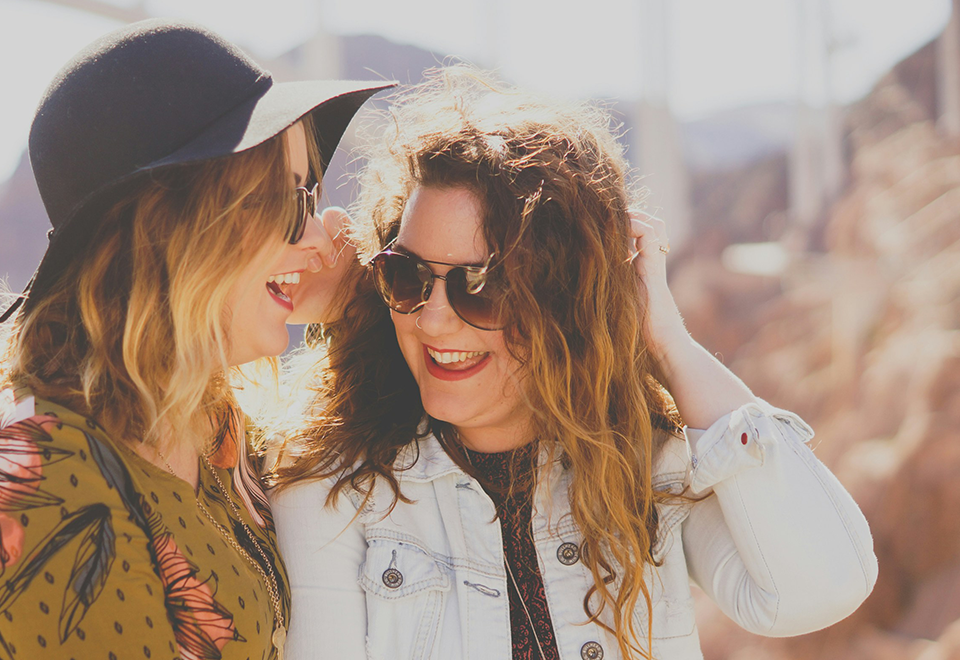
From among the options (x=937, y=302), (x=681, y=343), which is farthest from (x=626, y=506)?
(x=937, y=302)

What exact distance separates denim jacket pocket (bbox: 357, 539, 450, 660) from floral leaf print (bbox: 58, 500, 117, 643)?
2.08 ft

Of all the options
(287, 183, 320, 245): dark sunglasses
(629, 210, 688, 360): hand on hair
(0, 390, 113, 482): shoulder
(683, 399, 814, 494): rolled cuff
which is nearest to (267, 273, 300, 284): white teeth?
(287, 183, 320, 245): dark sunglasses

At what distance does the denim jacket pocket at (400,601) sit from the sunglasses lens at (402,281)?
531 mm

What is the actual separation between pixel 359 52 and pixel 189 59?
587cm

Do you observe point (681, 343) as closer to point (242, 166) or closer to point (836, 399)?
point (242, 166)

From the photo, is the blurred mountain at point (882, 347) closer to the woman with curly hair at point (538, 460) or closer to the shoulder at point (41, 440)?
the woman with curly hair at point (538, 460)

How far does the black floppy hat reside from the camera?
4.54 feet

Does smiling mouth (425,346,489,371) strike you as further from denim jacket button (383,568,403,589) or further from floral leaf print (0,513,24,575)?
floral leaf print (0,513,24,575)

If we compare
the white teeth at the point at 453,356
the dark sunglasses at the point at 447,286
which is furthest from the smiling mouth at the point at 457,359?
the dark sunglasses at the point at 447,286

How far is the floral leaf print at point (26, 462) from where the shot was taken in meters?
1.21

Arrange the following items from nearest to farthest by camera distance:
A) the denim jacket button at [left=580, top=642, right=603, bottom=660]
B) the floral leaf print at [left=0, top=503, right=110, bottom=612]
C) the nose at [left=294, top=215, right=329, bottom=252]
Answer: the floral leaf print at [left=0, top=503, right=110, bottom=612] < the nose at [left=294, top=215, right=329, bottom=252] < the denim jacket button at [left=580, top=642, right=603, bottom=660]

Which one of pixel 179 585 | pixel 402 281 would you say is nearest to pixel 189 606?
pixel 179 585

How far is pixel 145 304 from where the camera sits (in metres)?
1.44

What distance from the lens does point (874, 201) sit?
1145cm
